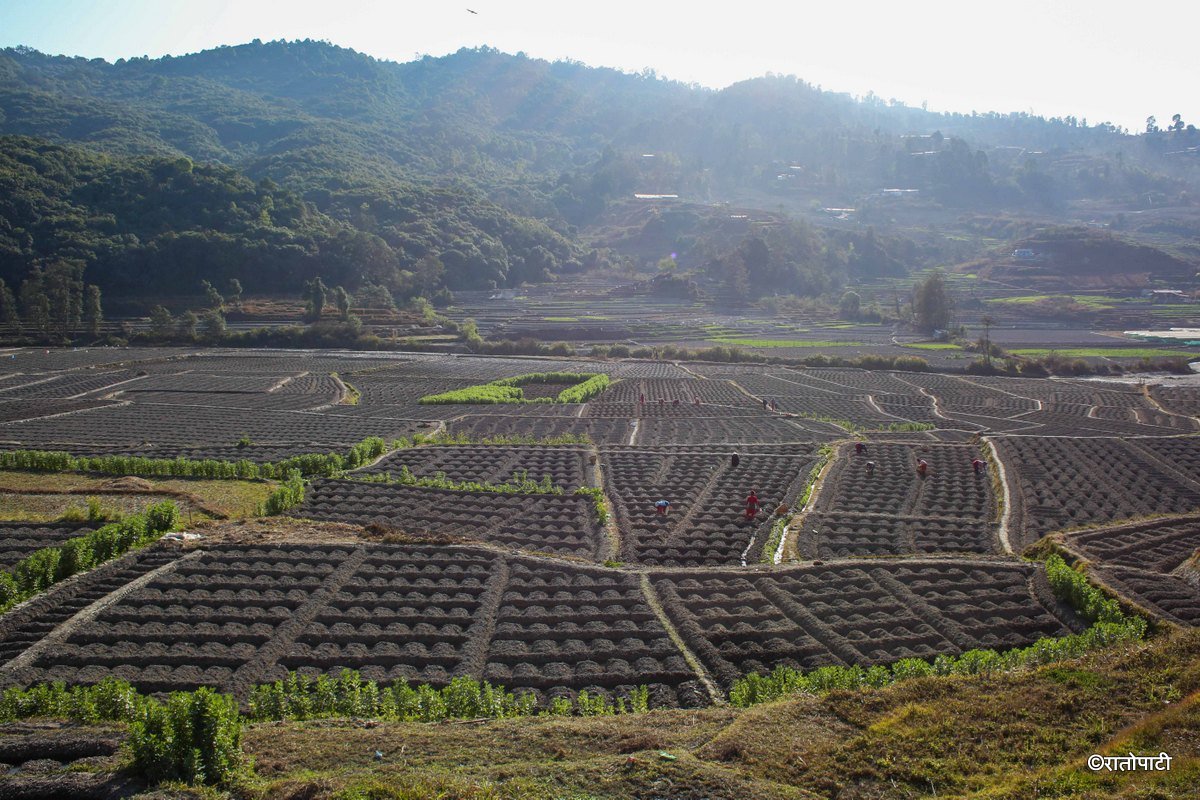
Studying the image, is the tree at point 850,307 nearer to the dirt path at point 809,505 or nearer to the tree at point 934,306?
the tree at point 934,306

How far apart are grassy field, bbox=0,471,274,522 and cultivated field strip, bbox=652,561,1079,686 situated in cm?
1305

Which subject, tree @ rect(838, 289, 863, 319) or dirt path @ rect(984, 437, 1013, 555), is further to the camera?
tree @ rect(838, 289, 863, 319)

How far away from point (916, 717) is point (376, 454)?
22761mm

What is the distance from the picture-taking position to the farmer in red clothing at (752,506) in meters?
21.7

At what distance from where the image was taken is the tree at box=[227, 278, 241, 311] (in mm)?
82044

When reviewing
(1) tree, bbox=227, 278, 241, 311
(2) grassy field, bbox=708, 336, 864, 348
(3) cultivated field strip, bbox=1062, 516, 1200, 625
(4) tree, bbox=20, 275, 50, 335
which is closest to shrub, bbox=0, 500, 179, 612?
(3) cultivated field strip, bbox=1062, 516, 1200, 625

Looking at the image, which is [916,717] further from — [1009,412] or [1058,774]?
[1009,412]

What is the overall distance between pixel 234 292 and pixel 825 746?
8563cm

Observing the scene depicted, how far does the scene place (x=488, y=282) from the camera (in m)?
111

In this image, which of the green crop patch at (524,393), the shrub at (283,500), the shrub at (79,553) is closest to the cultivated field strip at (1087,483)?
the shrub at (283,500)

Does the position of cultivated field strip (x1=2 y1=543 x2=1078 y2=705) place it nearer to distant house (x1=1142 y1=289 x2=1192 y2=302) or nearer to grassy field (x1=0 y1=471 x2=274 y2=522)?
grassy field (x1=0 y1=471 x2=274 y2=522)

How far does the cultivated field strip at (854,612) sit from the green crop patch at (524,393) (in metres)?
28.5

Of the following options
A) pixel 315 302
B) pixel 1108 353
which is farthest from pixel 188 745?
pixel 1108 353

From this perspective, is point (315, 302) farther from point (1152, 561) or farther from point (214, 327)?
point (1152, 561)
